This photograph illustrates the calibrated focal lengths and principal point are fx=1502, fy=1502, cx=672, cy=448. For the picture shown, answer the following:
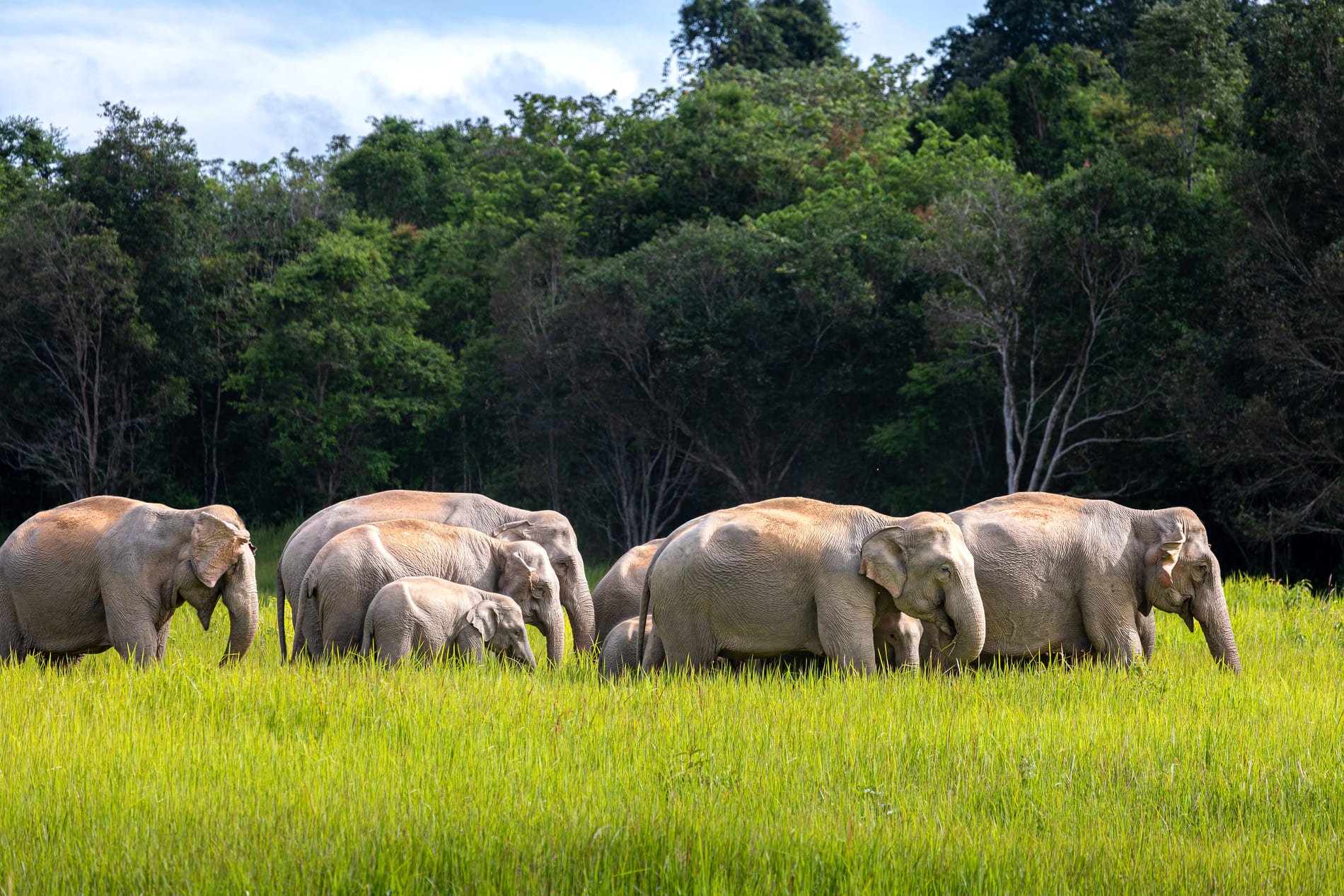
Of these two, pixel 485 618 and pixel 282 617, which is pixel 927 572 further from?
pixel 282 617

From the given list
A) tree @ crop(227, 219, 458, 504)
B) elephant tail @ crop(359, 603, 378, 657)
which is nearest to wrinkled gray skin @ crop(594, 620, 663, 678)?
elephant tail @ crop(359, 603, 378, 657)

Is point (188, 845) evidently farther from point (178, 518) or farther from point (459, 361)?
point (459, 361)

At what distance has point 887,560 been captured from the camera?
9156mm

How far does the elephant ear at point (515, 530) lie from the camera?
42.1 feet

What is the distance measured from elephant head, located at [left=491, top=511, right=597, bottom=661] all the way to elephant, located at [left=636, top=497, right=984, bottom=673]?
2.73m

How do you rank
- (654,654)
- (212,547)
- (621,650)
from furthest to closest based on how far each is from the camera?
1. (621,650)
2. (654,654)
3. (212,547)

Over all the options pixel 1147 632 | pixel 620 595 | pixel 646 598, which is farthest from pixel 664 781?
pixel 620 595

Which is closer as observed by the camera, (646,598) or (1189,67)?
(646,598)

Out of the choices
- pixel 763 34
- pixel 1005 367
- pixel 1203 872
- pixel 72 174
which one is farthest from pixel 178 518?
pixel 763 34

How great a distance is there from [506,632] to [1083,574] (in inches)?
154

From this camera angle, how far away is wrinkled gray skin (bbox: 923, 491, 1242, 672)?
9.93 m

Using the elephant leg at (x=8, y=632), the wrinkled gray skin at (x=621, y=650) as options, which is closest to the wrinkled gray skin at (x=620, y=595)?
→ the wrinkled gray skin at (x=621, y=650)

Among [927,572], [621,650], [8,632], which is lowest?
[621,650]

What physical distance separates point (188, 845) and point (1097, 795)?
378 cm
